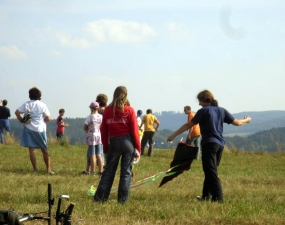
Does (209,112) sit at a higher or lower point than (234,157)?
higher

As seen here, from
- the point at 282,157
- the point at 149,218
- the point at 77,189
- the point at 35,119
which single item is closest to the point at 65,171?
the point at 35,119

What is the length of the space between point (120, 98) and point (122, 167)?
101 cm

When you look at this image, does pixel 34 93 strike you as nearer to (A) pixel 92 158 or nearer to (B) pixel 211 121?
(A) pixel 92 158

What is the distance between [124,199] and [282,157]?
51.8 ft

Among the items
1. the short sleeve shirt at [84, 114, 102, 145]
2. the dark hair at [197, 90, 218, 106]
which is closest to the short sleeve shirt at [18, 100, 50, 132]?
the short sleeve shirt at [84, 114, 102, 145]

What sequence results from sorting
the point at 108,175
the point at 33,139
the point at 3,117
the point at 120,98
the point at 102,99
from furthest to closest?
the point at 3,117 < the point at 33,139 < the point at 102,99 < the point at 108,175 < the point at 120,98

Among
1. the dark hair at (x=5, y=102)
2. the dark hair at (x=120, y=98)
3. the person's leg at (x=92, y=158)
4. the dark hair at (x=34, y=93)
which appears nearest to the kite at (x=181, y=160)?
the dark hair at (x=120, y=98)

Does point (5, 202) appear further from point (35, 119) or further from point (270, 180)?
point (270, 180)

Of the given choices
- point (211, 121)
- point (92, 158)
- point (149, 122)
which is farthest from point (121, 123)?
point (149, 122)

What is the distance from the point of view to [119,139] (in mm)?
9047

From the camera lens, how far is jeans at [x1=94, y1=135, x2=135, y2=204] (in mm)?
9047

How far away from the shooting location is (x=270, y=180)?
14133 mm

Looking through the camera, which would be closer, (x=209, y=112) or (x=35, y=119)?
(x=209, y=112)

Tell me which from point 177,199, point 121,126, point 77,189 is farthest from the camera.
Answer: point 77,189
